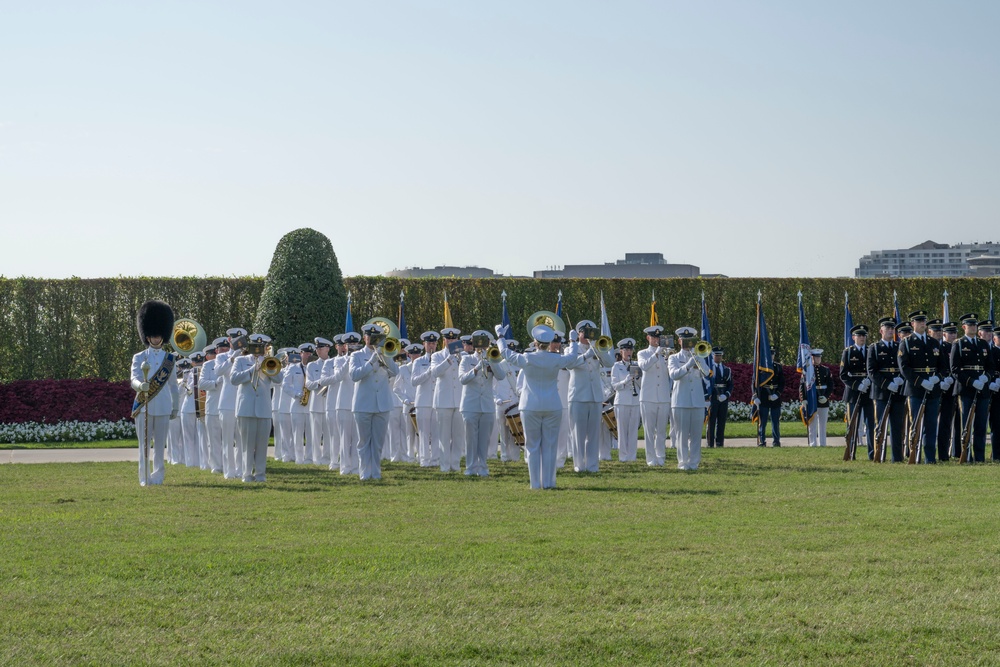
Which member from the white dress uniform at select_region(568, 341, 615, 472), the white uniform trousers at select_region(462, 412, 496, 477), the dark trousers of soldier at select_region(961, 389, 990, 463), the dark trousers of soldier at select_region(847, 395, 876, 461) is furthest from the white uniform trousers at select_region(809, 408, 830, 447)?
the white uniform trousers at select_region(462, 412, 496, 477)

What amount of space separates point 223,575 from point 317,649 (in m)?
A: 2.11

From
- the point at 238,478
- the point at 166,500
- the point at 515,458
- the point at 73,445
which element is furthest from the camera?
the point at 73,445

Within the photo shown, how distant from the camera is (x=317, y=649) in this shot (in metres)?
6.65

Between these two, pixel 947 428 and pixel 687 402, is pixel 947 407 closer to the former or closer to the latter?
pixel 947 428

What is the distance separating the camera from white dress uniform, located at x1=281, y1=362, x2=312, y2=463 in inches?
752

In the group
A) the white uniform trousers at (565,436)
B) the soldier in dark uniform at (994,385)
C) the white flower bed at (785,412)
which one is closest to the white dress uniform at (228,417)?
the white uniform trousers at (565,436)

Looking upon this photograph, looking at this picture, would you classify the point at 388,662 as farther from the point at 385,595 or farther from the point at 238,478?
the point at 238,478

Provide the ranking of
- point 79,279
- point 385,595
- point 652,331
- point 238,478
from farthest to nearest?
point 79,279
point 652,331
point 238,478
point 385,595

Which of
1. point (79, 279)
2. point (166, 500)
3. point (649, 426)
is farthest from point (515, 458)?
point (79, 279)

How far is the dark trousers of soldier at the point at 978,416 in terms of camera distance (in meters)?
17.0

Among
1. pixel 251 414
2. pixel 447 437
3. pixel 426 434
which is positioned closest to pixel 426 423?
pixel 426 434

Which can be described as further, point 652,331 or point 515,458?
point 515,458

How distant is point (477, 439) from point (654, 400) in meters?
3.12

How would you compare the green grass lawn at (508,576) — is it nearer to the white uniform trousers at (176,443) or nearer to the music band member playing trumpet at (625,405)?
the music band member playing trumpet at (625,405)
